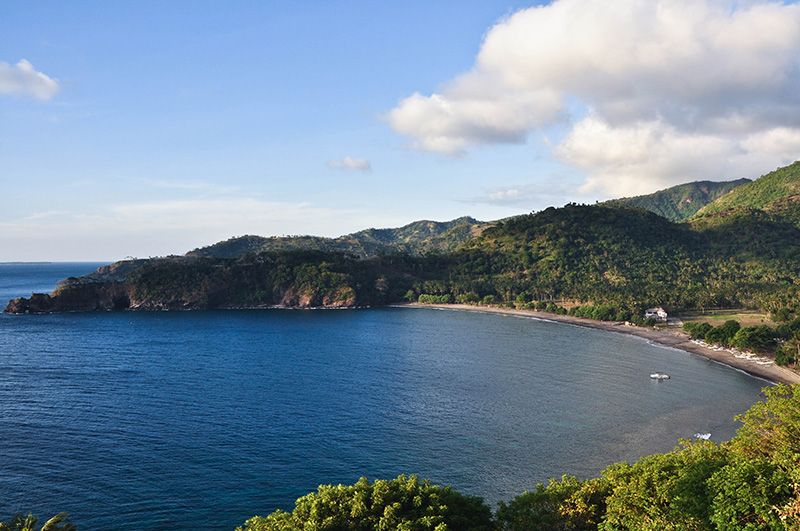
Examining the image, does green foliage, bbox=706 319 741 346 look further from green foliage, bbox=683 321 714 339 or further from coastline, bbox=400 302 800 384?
green foliage, bbox=683 321 714 339

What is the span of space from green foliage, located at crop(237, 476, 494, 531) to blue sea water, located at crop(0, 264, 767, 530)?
59.6 ft

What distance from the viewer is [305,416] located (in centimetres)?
7344

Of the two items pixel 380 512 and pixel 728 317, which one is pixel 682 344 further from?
pixel 380 512

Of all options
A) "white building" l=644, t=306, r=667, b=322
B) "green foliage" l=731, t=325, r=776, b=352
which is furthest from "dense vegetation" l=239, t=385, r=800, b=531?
"white building" l=644, t=306, r=667, b=322

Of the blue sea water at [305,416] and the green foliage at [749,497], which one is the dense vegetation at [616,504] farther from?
the blue sea water at [305,416]

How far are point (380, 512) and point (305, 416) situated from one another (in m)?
44.5

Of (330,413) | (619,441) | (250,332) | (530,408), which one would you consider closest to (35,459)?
(330,413)

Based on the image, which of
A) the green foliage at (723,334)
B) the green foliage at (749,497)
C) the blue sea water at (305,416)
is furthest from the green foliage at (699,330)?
the green foliage at (749,497)

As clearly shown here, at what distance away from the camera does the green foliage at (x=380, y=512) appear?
3012 centimetres

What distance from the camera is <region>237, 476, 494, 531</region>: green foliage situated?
1186 inches

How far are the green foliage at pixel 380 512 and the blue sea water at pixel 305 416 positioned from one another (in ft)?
59.6

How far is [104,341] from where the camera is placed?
132m

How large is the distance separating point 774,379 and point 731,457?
273ft

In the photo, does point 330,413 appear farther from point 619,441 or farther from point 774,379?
point 774,379
